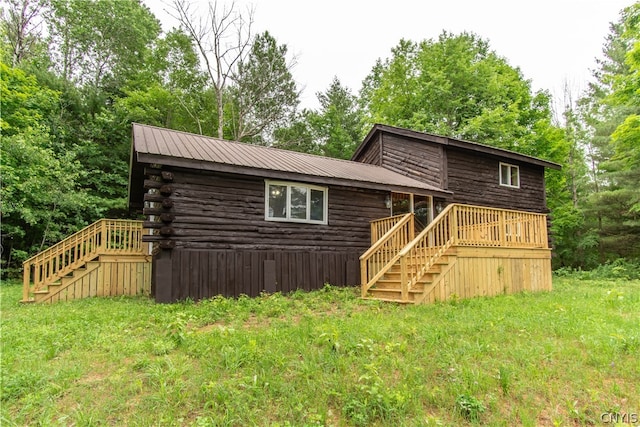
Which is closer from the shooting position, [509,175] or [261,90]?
[509,175]

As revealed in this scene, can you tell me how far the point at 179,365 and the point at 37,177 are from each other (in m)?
13.9

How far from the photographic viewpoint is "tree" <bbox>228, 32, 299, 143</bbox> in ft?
72.6

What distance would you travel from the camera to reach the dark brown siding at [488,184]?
12906 mm

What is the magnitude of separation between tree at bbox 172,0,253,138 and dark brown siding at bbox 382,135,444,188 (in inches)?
395

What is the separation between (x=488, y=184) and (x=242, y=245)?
9.97 meters

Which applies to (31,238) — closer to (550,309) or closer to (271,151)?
(271,151)

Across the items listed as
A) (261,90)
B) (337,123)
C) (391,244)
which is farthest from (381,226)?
(337,123)

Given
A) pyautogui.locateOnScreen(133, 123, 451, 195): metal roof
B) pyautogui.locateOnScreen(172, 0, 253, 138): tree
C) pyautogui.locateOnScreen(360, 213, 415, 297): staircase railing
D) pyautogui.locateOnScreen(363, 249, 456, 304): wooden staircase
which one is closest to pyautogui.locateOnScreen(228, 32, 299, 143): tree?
pyautogui.locateOnScreen(172, 0, 253, 138): tree

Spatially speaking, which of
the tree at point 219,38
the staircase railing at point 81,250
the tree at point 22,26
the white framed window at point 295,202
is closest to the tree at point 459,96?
the tree at point 219,38

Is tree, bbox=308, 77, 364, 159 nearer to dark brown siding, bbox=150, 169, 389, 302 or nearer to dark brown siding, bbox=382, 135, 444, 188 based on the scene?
dark brown siding, bbox=382, 135, 444, 188

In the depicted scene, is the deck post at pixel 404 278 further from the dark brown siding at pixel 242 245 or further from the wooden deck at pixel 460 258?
the dark brown siding at pixel 242 245

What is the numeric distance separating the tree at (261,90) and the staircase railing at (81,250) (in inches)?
488

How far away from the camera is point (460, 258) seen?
7867 millimetres

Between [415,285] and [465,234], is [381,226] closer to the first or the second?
[465,234]
